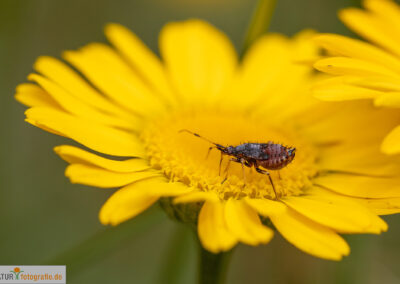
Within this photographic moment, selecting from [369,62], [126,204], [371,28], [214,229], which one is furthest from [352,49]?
[126,204]

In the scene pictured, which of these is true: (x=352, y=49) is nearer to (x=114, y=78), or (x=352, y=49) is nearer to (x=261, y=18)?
(x=261, y=18)

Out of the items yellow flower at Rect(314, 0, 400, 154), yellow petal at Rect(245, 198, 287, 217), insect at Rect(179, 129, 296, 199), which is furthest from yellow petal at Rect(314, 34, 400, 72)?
yellow petal at Rect(245, 198, 287, 217)

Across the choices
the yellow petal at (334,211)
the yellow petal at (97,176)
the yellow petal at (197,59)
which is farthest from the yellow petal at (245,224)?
the yellow petal at (197,59)

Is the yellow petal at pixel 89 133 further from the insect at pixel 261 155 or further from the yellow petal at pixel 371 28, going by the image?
the yellow petal at pixel 371 28

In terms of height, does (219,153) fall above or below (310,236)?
above

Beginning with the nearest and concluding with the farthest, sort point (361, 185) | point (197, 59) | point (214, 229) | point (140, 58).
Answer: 1. point (214, 229)
2. point (361, 185)
3. point (140, 58)
4. point (197, 59)

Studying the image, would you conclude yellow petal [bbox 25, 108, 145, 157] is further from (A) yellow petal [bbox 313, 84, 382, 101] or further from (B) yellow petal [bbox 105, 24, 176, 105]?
(A) yellow petal [bbox 313, 84, 382, 101]

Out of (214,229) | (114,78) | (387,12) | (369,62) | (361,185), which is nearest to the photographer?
(214,229)
